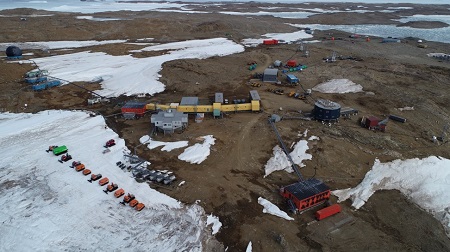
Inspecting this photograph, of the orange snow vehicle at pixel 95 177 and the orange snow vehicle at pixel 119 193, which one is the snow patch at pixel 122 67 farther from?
the orange snow vehicle at pixel 119 193


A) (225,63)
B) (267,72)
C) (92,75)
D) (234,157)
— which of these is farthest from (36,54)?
→ (234,157)

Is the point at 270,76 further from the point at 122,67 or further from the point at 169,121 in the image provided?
the point at 122,67

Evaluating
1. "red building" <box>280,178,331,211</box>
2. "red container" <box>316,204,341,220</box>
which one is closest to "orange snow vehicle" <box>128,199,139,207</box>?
"red building" <box>280,178,331,211</box>

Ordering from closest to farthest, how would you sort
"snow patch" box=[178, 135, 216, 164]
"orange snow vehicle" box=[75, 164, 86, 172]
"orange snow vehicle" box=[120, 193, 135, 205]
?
"orange snow vehicle" box=[120, 193, 135, 205] < "orange snow vehicle" box=[75, 164, 86, 172] < "snow patch" box=[178, 135, 216, 164]

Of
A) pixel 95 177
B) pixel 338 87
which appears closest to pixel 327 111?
pixel 338 87

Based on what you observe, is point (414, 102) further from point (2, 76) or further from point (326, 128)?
point (2, 76)

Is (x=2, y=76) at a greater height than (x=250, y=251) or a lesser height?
greater

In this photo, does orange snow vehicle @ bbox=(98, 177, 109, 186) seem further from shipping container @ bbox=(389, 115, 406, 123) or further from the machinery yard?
shipping container @ bbox=(389, 115, 406, 123)

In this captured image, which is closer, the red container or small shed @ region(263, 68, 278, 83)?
the red container
